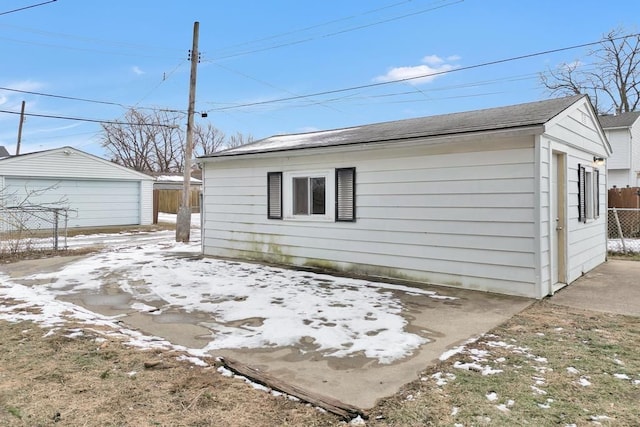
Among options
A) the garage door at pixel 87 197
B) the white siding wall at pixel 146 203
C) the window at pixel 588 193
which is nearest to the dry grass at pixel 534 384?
the window at pixel 588 193

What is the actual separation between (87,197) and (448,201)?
56.7 ft

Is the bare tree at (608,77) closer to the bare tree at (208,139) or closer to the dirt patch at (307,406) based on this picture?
the dirt patch at (307,406)

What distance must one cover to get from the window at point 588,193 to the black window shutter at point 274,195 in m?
5.44

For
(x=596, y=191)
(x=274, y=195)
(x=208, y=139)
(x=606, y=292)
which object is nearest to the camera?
(x=606, y=292)

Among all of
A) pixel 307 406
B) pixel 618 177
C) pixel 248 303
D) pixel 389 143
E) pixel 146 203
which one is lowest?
pixel 307 406

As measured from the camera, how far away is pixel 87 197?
60.4ft

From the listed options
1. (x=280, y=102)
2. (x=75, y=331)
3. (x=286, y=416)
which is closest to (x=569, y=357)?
(x=286, y=416)

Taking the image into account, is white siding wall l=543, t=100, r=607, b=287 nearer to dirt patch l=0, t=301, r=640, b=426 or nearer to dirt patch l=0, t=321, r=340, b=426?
dirt patch l=0, t=301, r=640, b=426

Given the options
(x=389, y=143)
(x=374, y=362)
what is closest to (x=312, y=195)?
(x=389, y=143)

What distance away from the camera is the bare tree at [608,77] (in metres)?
26.0

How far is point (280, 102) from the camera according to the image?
18.3m

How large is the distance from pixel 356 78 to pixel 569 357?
1432cm

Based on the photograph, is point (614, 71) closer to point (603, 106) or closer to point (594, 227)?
point (603, 106)

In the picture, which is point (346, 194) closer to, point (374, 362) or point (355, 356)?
point (355, 356)
